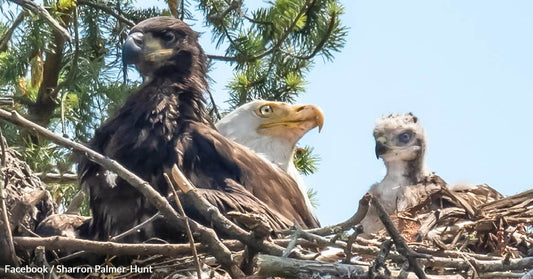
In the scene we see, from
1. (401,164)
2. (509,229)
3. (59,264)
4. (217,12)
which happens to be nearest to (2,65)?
(217,12)

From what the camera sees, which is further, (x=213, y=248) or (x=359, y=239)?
(x=359, y=239)

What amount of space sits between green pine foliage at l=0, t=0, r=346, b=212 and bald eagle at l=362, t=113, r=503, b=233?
529 millimetres

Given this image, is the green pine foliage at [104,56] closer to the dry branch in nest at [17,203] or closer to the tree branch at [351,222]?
the dry branch in nest at [17,203]

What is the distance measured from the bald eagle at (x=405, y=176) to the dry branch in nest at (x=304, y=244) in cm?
45

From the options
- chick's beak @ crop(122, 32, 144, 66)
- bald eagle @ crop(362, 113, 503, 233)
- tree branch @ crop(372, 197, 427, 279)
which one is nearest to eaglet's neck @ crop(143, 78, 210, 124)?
chick's beak @ crop(122, 32, 144, 66)

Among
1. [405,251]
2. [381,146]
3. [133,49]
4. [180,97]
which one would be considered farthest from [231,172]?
[381,146]

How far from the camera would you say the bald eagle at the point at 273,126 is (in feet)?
23.3

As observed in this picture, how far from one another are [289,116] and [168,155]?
1.50 m

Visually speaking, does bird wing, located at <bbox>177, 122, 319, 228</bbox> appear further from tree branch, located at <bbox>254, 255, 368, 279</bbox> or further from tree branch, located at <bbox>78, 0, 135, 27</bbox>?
tree branch, located at <bbox>78, 0, 135, 27</bbox>

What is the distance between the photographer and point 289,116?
23.5ft

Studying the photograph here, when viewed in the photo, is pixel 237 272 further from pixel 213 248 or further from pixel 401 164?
pixel 401 164

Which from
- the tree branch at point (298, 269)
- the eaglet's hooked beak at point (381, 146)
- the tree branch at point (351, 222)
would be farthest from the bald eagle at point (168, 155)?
the eaglet's hooked beak at point (381, 146)

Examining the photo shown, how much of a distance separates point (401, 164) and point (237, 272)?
319 cm

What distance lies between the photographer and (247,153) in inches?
239
